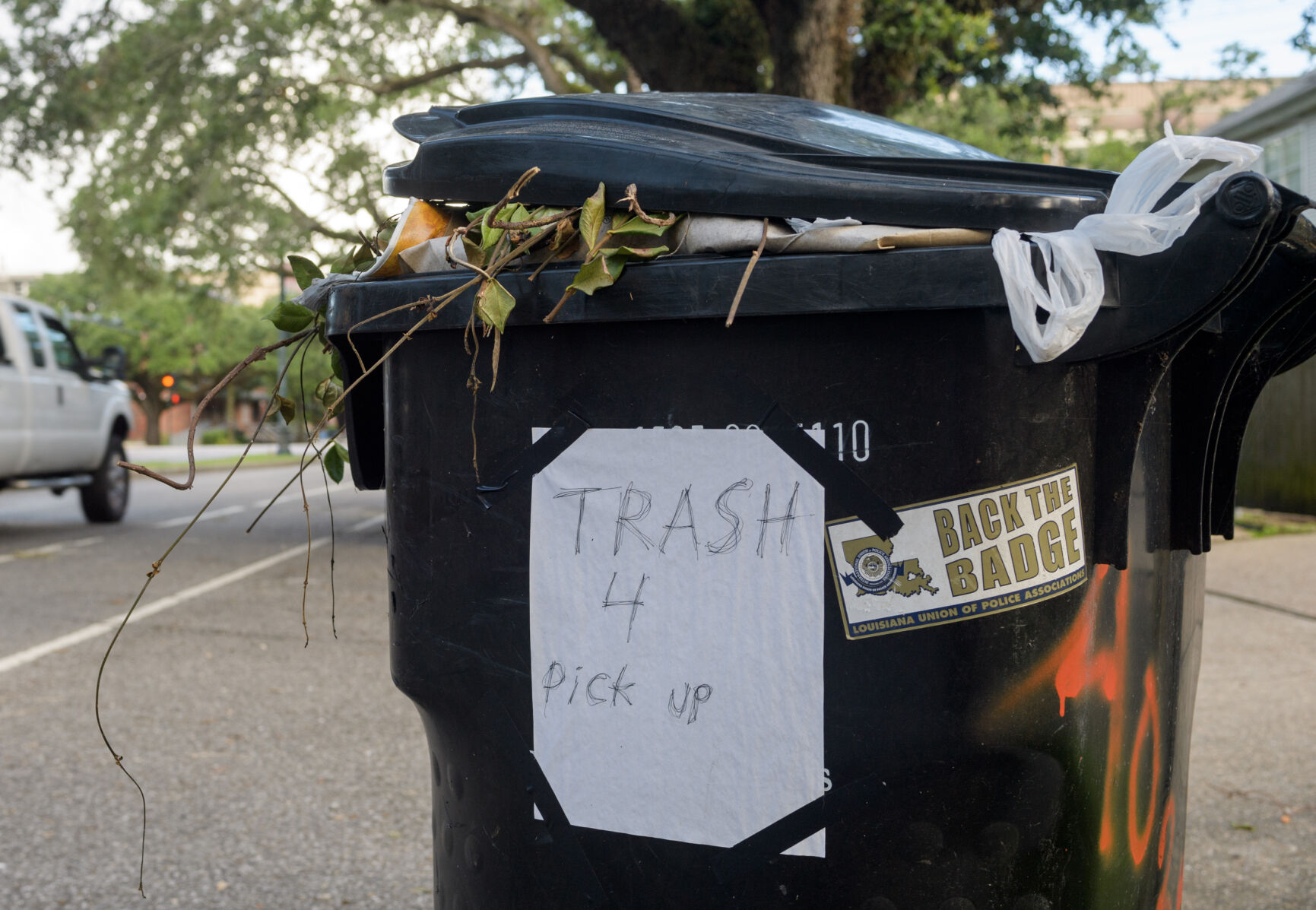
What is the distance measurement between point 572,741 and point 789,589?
34 centimetres

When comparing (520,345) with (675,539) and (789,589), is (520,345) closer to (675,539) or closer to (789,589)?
(675,539)

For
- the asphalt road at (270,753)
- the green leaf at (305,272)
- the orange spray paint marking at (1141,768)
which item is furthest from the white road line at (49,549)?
the orange spray paint marking at (1141,768)

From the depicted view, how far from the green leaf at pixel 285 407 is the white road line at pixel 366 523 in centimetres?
1042

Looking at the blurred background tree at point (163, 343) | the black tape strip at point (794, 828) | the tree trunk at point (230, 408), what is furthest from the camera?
the tree trunk at point (230, 408)

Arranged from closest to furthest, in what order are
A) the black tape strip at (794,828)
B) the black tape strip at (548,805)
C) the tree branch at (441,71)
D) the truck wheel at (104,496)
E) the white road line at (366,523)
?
the black tape strip at (794,828)
the black tape strip at (548,805)
the truck wheel at (104,496)
the white road line at (366,523)
the tree branch at (441,71)

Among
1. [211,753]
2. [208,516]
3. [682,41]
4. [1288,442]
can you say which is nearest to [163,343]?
[208,516]

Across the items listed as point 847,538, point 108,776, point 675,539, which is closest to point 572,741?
point 675,539

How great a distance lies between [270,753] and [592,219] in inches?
123

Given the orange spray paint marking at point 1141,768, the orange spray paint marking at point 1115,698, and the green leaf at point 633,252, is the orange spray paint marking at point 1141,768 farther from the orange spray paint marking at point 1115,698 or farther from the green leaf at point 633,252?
the green leaf at point 633,252

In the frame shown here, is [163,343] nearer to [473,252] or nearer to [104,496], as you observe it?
[104,496]

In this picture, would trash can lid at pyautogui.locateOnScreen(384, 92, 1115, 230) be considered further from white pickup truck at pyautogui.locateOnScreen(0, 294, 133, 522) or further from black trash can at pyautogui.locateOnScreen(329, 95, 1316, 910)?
white pickup truck at pyautogui.locateOnScreen(0, 294, 133, 522)

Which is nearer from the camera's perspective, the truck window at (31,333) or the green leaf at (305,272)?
the green leaf at (305,272)

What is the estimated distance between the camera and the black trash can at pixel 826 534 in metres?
1.23

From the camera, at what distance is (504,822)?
143 centimetres
